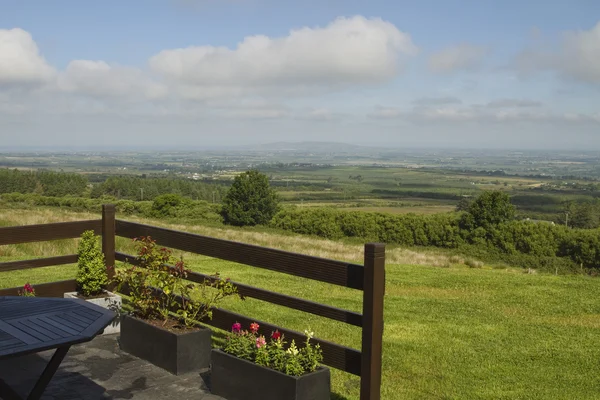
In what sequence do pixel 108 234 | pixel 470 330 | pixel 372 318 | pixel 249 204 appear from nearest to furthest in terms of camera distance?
pixel 372 318 < pixel 108 234 < pixel 470 330 < pixel 249 204

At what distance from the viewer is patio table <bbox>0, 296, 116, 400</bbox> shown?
3.03 metres

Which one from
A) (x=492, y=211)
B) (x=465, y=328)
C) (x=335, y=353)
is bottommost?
(x=492, y=211)

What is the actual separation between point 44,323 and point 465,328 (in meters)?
6.45

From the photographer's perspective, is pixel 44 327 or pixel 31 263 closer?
pixel 44 327

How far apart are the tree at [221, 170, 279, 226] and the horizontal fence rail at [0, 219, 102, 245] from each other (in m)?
48.1

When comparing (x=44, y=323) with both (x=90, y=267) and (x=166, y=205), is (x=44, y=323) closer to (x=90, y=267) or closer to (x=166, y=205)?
(x=90, y=267)

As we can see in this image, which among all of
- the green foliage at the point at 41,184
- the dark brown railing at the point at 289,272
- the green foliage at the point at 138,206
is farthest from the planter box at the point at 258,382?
the green foliage at the point at 41,184

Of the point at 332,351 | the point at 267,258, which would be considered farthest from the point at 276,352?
the point at 267,258

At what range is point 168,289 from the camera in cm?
537

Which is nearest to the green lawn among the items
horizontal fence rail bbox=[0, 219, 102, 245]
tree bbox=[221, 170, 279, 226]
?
horizontal fence rail bbox=[0, 219, 102, 245]

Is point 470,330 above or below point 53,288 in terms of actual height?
below

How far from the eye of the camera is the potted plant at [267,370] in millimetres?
4066

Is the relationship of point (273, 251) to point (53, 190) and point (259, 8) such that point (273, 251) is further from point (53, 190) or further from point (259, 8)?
point (53, 190)

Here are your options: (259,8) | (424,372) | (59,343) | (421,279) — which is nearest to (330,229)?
(259,8)
